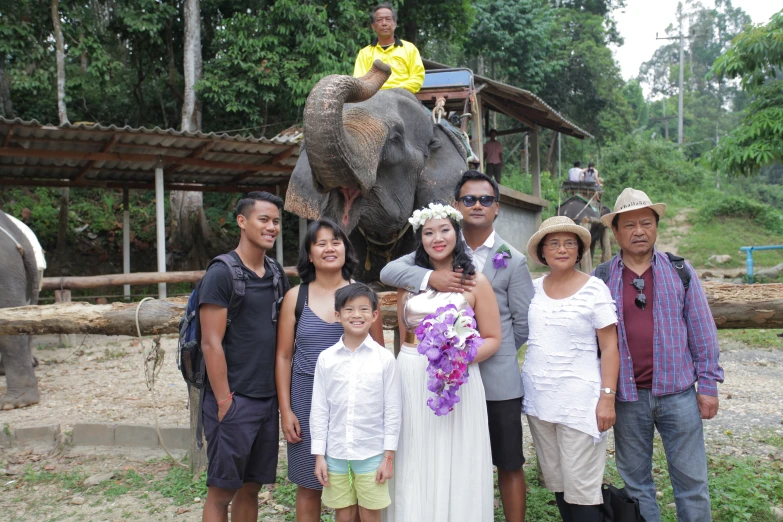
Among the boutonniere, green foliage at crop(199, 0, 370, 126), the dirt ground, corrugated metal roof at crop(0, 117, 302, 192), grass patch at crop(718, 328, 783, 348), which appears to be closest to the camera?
the boutonniere

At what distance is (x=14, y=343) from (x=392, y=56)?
466cm

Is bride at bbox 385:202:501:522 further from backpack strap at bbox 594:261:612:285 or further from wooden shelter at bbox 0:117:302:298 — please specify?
wooden shelter at bbox 0:117:302:298

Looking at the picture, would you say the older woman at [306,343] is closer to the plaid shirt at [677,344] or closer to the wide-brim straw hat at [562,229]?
the wide-brim straw hat at [562,229]

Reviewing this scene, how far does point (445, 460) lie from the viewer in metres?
2.73

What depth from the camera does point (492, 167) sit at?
44.9ft

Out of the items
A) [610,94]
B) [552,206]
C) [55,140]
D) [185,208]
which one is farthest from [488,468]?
→ [610,94]

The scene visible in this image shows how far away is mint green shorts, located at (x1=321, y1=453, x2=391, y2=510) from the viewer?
270 cm

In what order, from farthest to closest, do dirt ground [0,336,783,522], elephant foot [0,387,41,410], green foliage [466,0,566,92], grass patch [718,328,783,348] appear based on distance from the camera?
green foliage [466,0,566,92], grass patch [718,328,783,348], elephant foot [0,387,41,410], dirt ground [0,336,783,522]

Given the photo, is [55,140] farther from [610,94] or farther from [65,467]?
[610,94]

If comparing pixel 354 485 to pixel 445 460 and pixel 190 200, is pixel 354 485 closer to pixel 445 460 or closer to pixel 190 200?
pixel 445 460

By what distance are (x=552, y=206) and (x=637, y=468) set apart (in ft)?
70.0

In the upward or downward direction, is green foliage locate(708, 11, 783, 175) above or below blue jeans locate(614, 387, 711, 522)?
above

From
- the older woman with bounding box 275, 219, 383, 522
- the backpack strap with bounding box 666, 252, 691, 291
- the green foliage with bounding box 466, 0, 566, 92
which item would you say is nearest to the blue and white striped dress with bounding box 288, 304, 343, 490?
the older woman with bounding box 275, 219, 383, 522

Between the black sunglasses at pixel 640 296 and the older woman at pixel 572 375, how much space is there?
150 millimetres
